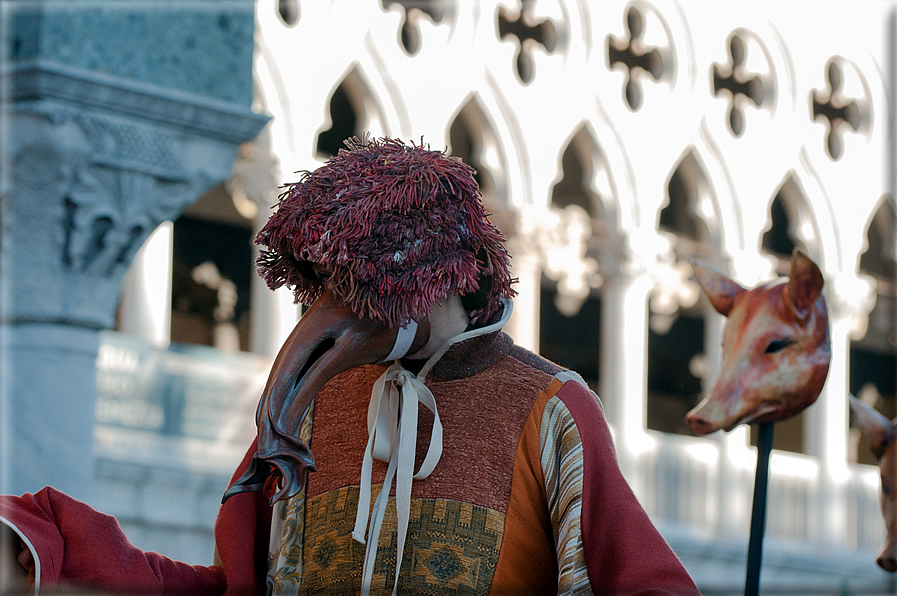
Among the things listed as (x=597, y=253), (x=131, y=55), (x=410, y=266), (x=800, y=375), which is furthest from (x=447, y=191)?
(x=597, y=253)

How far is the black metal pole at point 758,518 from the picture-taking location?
2723 millimetres

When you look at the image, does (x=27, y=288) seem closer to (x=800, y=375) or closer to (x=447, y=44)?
(x=800, y=375)

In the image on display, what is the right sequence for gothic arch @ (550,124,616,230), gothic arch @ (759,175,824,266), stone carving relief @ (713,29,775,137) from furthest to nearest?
gothic arch @ (759,175,824,266), stone carving relief @ (713,29,775,137), gothic arch @ (550,124,616,230)

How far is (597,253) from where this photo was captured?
1182cm

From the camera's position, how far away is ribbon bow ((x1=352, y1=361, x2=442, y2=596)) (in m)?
2.08

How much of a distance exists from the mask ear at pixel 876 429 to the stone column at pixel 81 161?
5.67 ft

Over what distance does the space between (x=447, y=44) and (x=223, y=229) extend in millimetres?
2618

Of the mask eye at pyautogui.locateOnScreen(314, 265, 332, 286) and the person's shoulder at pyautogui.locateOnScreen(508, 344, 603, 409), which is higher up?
the mask eye at pyautogui.locateOnScreen(314, 265, 332, 286)

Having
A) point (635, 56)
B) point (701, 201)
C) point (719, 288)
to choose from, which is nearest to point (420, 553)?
point (719, 288)

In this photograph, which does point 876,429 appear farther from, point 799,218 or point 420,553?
point 799,218

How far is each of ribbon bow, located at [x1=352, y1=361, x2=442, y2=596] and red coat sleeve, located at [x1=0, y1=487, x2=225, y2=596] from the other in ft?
0.91

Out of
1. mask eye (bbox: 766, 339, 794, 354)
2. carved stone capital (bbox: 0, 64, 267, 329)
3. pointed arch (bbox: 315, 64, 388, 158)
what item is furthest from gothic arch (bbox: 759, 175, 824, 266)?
mask eye (bbox: 766, 339, 794, 354)

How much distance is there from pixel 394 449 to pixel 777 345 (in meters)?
1.15

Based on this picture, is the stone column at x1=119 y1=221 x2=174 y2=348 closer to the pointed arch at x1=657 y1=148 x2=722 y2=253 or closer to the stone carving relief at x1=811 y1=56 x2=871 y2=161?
the pointed arch at x1=657 y1=148 x2=722 y2=253
